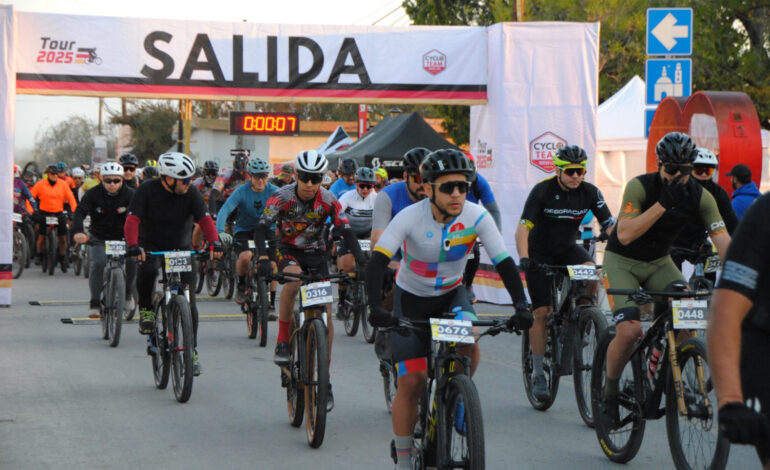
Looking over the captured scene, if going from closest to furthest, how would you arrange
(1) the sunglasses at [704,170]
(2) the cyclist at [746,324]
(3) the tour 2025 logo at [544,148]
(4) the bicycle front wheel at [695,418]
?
(2) the cyclist at [746,324]
(4) the bicycle front wheel at [695,418]
(1) the sunglasses at [704,170]
(3) the tour 2025 logo at [544,148]

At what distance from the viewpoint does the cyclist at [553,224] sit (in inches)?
333

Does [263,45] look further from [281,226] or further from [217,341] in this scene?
[281,226]

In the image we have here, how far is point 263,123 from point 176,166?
15.0 metres

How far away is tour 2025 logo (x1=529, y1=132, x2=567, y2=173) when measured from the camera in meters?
16.0

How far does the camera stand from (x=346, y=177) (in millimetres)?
16484

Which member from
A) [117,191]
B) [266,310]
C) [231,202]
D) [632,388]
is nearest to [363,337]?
[266,310]

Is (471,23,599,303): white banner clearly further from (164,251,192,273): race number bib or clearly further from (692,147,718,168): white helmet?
(164,251,192,273): race number bib

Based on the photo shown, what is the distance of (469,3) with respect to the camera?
5009 cm

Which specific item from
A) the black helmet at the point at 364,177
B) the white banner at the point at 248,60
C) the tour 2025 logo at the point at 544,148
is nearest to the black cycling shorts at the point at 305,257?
the black helmet at the point at 364,177

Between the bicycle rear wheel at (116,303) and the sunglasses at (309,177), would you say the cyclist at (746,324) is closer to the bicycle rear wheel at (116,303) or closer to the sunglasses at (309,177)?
the sunglasses at (309,177)

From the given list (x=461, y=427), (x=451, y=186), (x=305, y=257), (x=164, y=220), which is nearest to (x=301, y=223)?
(x=305, y=257)

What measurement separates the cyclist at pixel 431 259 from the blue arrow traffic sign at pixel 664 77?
25.7ft

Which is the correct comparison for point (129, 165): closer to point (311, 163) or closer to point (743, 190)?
point (311, 163)

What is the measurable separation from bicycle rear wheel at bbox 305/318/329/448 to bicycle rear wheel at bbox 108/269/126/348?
504 centimetres
